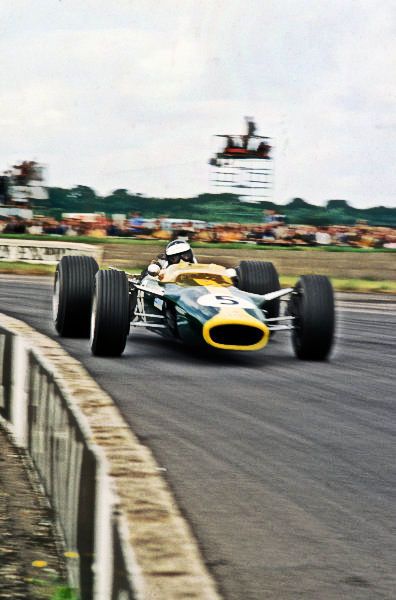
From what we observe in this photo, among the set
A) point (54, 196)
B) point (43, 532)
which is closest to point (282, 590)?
point (43, 532)

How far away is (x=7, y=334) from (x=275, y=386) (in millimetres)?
2410

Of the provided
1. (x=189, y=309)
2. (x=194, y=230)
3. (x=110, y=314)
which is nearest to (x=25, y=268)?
(x=194, y=230)

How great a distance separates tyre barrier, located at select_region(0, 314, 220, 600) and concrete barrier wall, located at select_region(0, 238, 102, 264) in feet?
75.6

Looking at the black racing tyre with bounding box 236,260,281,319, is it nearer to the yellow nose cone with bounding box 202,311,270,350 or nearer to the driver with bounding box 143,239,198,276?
the driver with bounding box 143,239,198,276

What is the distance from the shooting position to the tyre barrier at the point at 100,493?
261 centimetres

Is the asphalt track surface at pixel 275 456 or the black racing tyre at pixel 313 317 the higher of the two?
the black racing tyre at pixel 313 317

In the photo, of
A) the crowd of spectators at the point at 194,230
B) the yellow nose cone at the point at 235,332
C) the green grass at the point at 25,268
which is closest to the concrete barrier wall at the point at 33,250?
the green grass at the point at 25,268

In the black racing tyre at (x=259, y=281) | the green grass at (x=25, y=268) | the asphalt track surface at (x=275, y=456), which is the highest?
the black racing tyre at (x=259, y=281)

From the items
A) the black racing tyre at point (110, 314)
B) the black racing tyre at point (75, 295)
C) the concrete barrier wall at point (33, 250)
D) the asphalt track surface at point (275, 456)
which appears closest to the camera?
the asphalt track surface at point (275, 456)

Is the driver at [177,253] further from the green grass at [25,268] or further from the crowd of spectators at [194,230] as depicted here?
the crowd of spectators at [194,230]

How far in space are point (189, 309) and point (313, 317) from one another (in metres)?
1.12

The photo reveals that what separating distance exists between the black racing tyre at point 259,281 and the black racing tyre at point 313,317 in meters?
1.23

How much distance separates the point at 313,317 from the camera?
9.59 meters

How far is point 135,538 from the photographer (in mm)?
2848
